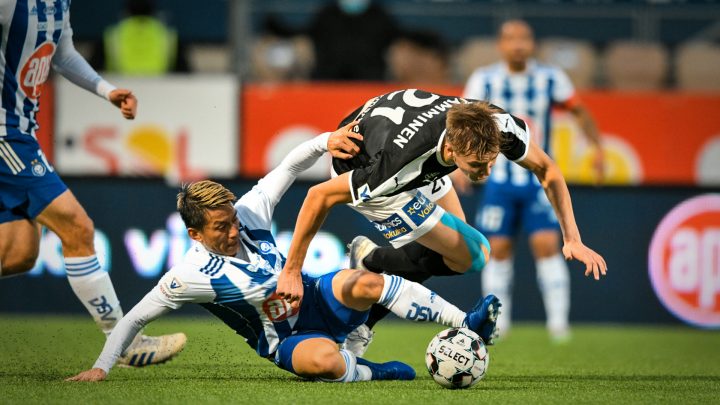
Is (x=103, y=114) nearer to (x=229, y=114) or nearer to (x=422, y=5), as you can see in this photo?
(x=229, y=114)

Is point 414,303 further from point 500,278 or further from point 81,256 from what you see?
point 500,278

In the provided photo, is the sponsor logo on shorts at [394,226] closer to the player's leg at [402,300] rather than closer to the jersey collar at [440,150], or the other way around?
the player's leg at [402,300]

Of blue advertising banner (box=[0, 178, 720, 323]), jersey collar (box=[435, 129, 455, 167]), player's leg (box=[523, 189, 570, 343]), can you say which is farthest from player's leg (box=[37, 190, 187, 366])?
player's leg (box=[523, 189, 570, 343])

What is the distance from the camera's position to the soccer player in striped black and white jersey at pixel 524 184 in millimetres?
9484

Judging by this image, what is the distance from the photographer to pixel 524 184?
9516 mm

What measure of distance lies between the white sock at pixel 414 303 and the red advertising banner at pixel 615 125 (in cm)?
627

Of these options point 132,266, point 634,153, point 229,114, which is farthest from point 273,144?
point 634,153

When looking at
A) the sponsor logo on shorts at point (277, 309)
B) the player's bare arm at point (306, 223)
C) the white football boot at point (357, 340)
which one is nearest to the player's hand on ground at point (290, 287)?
the player's bare arm at point (306, 223)

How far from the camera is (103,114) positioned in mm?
12188

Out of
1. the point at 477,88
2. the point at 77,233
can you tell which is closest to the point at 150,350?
the point at 77,233

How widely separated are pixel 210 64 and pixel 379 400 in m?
8.02

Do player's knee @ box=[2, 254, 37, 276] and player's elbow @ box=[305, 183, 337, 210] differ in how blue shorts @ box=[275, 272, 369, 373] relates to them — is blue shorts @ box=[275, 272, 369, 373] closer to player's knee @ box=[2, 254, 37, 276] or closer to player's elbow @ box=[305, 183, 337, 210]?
player's elbow @ box=[305, 183, 337, 210]

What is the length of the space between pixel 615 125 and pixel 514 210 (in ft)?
10.9

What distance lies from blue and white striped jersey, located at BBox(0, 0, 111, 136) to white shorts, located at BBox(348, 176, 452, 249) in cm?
183
